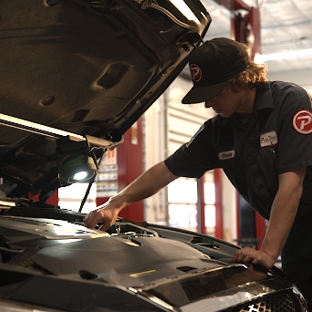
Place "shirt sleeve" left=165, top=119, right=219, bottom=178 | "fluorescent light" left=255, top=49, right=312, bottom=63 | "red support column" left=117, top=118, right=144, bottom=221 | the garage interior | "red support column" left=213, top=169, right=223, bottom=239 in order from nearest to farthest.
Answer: "shirt sleeve" left=165, top=119, right=219, bottom=178 < "red support column" left=117, top=118, right=144, bottom=221 < the garage interior < "fluorescent light" left=255, top=49, right=312, bottom=63 < "red support column" left=213, top=169, right=223, bottom=239

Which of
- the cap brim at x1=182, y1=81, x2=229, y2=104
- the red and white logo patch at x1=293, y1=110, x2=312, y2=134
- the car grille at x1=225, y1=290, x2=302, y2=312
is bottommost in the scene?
the car grille at x1=225, y1=290, x2=302, y2=312

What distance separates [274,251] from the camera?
175cm

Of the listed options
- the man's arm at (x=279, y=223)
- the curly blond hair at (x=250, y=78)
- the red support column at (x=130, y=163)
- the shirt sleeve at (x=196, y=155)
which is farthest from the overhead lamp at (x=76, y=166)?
the red support column at (x=130, y=163)

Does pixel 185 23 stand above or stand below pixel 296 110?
above

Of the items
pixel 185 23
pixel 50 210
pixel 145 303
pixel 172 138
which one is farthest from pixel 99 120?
pixel 172 138

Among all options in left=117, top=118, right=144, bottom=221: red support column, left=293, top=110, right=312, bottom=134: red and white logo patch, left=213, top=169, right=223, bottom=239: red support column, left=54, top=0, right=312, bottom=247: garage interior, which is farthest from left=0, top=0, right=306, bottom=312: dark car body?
left=213, top=169, right=223, bottom=239: red support column

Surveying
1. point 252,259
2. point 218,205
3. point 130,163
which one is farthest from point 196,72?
point 218,205

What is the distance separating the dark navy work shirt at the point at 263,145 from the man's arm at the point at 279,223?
5 cm

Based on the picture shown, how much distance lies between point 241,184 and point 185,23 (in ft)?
2.15

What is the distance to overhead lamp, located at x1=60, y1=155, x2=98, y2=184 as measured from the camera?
2.16m

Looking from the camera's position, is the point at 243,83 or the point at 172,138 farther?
the point at 172,138

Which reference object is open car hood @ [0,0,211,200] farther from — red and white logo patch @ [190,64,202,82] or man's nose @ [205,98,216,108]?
man's nose @ [205,98,216,108]

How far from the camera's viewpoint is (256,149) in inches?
79.9

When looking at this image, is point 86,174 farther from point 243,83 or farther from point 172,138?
point 172,138
